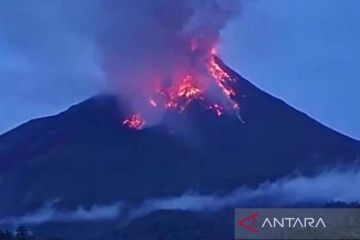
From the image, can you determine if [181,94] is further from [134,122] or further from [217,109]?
[134,122]

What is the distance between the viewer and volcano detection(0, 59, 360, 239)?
8425cm

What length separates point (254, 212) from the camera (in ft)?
35.7

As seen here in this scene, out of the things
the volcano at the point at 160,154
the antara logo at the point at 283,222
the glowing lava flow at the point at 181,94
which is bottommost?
the antara logo at the point at 283,222

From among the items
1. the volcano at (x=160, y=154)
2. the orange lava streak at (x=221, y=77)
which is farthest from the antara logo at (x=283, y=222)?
the orange lava streak at (x=221, y=77)

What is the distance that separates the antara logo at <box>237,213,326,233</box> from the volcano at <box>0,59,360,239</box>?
6833cm

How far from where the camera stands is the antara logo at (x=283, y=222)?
10.6m

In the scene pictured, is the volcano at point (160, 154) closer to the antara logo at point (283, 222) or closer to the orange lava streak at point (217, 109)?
the orange lava streak at point (217, 109)

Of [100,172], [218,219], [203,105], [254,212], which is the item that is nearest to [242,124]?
[203,105]

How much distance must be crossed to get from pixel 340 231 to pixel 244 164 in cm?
7648

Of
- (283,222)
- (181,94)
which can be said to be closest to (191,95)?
(181,94)

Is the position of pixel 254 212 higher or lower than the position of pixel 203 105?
lower

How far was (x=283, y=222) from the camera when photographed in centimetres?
1064

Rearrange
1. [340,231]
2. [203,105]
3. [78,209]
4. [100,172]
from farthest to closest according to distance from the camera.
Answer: [203,105] → [100,172] → [78,209] → [340,231]

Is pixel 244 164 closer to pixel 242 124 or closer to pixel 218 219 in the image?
pixel 242 124
